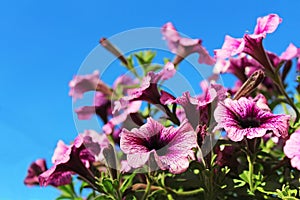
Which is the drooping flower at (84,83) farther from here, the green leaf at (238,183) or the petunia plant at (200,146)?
the green leaf at (238,183)

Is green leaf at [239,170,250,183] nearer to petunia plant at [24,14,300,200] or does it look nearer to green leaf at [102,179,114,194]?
petunia plant at [24,14,300,200]

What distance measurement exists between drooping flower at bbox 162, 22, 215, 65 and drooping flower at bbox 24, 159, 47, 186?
2.09 feet

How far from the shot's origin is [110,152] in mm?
1293

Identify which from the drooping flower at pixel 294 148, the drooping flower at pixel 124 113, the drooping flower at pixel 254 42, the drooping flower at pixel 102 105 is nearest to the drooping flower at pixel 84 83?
the drooping flower at pixel 102 105

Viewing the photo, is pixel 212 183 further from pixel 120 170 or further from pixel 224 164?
pixel 120 170

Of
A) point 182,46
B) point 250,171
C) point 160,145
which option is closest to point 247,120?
point 250,171

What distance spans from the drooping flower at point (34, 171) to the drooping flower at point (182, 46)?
637 mm

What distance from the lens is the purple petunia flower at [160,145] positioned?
3.79 feet

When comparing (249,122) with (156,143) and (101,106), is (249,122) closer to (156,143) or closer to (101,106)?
(156,143)

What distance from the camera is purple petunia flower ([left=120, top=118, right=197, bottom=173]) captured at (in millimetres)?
1154

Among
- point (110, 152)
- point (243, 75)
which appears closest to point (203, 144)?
point (110, 152)

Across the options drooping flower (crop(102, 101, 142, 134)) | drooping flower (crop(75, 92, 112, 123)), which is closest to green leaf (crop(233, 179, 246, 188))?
drooping flower (crop(102, 101, 142, 134))

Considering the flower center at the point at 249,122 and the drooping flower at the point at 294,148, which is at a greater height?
the flower center at the point at 249,122

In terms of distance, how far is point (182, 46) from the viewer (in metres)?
1.89
